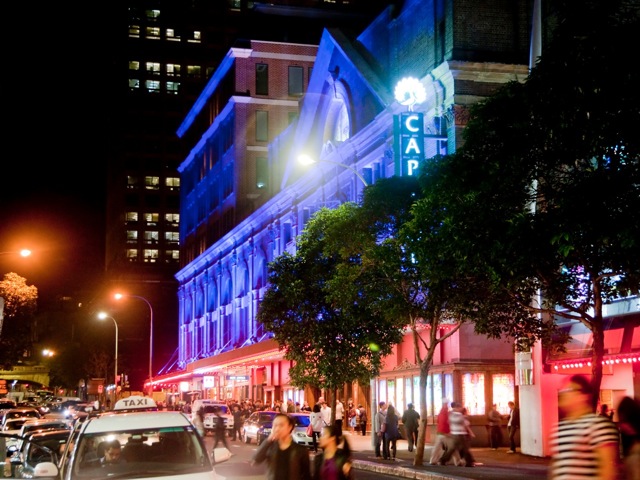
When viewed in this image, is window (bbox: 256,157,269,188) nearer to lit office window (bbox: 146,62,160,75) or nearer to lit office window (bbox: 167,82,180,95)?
lit office window (bbox: 167,82,180,95)

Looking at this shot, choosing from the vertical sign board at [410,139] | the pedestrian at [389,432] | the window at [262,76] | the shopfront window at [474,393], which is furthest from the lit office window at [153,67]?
the pedestrian at [389,432]

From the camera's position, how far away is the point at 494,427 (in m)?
34.4

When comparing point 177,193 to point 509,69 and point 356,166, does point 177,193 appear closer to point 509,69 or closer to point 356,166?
point 356,166

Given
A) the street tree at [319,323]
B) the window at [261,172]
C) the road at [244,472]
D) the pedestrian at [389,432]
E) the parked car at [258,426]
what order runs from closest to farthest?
1. the road at [244,472]
2. the pedestrian at [389,432]
3. the street tree at [319,323]
4. the parked car at [258,426]
5. the window at [261,172]

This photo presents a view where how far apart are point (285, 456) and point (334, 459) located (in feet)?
1.72

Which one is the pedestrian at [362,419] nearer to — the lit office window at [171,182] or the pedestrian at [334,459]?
the pedestrian at [334,459]

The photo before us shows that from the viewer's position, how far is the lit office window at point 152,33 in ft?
501

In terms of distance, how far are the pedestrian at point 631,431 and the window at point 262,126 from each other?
7228 centimetres

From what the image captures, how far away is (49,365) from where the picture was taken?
11494cm

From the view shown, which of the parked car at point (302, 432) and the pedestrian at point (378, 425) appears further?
the parked car at point (302, 432)

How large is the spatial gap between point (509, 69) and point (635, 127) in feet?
76.5

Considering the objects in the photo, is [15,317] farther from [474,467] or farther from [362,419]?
[474,467]

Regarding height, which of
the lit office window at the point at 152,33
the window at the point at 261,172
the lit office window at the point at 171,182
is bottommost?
the window at the point at 261,172

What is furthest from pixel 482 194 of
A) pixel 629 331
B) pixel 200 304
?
pixel 200 304
